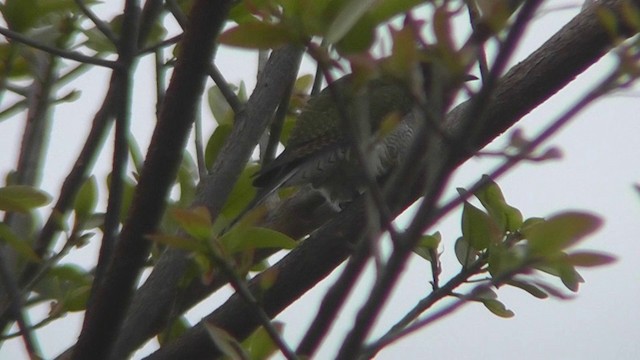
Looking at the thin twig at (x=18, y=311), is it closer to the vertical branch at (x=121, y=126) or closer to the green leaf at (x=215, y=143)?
the vertical branch at (x=121, y=126)

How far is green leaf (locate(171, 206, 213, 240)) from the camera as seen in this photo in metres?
1.32

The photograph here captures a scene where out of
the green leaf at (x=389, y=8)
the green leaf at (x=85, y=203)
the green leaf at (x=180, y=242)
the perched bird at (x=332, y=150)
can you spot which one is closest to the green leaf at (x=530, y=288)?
the green leaf at (x=180, y=242)

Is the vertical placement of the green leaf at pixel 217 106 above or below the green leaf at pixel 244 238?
above

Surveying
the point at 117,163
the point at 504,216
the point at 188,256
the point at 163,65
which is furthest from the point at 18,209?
the point at 504,216

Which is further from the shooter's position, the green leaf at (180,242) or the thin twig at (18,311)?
the thin twig at (18,311)

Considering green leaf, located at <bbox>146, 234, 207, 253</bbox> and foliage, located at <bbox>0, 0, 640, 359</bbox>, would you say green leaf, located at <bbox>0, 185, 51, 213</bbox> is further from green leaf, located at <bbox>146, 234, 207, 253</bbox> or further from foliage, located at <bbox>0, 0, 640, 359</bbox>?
green leaf, located at <bbox>146, 234, 207, 253</bbox>

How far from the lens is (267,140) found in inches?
109

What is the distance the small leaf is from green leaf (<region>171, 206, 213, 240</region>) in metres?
0.45

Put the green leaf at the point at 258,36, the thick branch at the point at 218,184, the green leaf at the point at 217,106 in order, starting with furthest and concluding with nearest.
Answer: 1. the green leaf at the point at 217,106
2. the thick branch at the point at 218,184
3. the green leaf at the point at 258,36

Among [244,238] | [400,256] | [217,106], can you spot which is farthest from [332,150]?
[400,256]

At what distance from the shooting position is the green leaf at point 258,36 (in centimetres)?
111

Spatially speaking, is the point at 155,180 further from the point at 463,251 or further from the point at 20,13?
the point at 20,13

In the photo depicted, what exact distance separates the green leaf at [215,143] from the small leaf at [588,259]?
4.67ft

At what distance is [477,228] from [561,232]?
2.59ft
